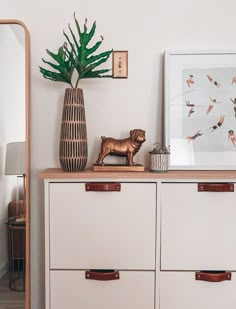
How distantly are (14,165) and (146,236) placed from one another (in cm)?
77

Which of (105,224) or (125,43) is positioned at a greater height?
(125,43)

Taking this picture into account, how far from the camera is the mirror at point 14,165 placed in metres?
1.56

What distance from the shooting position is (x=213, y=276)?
133 cm

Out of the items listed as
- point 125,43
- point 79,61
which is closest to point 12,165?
point 79,61

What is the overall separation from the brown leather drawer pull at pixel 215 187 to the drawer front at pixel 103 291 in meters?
0.44

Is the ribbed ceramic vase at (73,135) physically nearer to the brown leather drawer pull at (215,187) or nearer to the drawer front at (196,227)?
the drawer front at (196,227)

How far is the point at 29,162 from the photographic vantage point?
1615mm

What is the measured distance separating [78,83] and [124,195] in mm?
651

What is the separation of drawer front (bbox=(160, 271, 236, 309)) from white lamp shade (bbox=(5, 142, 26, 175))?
87cm

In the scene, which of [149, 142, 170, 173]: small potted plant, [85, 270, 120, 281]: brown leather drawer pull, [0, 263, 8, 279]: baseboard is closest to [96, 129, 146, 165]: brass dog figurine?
[149, 142, 170, 173]: small potted plant

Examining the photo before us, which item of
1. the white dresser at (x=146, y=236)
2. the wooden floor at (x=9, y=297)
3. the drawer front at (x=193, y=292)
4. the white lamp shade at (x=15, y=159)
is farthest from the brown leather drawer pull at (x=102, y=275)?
the white lamp shade at (x=15, y=159)

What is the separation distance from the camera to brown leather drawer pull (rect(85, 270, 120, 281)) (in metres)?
1.35

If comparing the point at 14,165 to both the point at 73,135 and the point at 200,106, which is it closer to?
the point at 73,135

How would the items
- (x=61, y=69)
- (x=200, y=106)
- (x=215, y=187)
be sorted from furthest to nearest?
(x=200, y=106) → (x=61, y=69) → (x=215, y=187)
